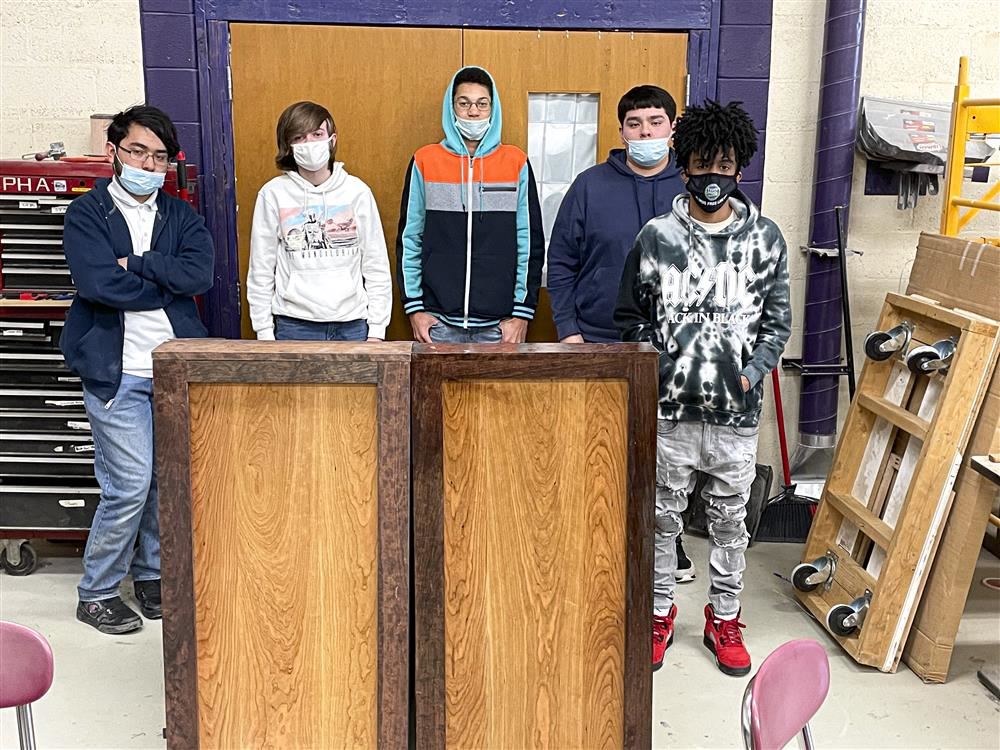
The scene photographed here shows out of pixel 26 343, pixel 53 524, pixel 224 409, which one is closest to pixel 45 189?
pixel 26 343

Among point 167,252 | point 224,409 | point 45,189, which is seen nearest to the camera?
point 224,409

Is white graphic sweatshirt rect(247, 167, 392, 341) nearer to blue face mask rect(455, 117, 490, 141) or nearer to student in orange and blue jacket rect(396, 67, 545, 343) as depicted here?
student in orange and blue jacket rect(396, 67, 545, 343)

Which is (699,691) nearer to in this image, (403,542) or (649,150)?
(403,542)

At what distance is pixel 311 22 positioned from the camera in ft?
13.3

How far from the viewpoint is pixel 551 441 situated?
2.16 metres

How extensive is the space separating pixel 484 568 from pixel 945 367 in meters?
1.78

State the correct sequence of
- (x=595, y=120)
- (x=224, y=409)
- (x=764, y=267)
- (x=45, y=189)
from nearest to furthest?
(x=224, y=409)
(x=764, y=267)
(x=45, y=189)
(x=595, y=120)

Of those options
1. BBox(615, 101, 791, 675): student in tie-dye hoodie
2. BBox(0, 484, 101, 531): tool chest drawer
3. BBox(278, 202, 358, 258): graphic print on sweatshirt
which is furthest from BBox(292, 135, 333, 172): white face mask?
BBox(0, 484, 101, 531): tool chest drawer

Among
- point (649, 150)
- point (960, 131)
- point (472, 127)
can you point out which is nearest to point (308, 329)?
point (472, 127)

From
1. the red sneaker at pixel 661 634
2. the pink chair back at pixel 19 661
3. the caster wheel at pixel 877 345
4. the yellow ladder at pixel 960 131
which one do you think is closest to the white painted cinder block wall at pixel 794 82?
the yellow ladder at pixel 960 131

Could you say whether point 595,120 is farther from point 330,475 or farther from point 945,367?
point 330,475

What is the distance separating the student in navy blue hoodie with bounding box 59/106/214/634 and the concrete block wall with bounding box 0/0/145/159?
83 centimetres

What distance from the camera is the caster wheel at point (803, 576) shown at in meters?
3.62

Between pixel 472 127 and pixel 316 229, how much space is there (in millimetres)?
639
